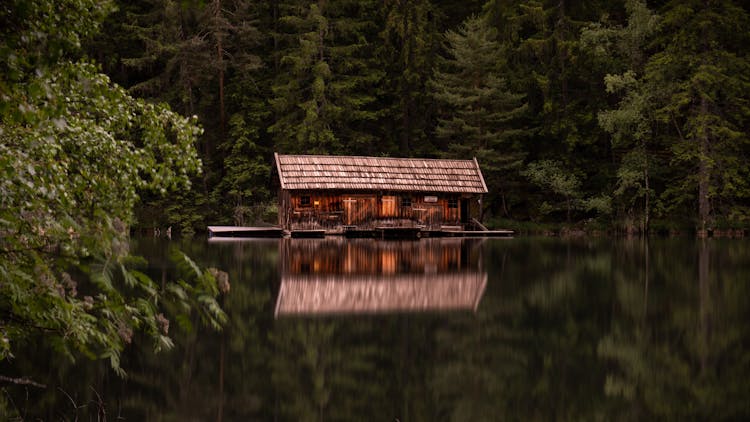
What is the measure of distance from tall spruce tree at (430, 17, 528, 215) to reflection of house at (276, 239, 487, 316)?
663 inches

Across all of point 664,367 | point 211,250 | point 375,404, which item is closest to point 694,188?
point 211,250

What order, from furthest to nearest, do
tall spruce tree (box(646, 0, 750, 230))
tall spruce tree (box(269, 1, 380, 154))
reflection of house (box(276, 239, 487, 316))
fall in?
tall spruce tree (box(269, 1, 380, 154)) → tall spruce tree (box(646, 0, 750, 230)) → reflection of house (box(276, 239, 487, 316))

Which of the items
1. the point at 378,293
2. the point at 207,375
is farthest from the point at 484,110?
→ the point at 207,375

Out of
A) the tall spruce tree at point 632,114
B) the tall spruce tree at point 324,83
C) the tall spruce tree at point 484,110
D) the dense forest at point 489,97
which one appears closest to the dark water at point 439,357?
the dense forest at point 489,97

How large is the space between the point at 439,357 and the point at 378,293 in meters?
6.73

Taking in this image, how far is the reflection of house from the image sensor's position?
1566 centimetres

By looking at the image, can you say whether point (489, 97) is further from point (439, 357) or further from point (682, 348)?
point (439, 357)

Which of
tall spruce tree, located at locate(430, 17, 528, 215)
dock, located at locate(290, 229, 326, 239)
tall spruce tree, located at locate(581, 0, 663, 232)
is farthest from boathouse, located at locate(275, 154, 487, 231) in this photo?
tall spruce tree, located at locate(581, 0, 663, 232)

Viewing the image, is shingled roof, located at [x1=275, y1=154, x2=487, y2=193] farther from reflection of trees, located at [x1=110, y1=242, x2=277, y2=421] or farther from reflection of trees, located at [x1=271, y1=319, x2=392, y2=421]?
reflection of trees, located at [x1=271, y1=319, x2=392, y2=421]

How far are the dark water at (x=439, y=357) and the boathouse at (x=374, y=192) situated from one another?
2173 centimetres

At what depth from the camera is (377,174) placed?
43844 mm

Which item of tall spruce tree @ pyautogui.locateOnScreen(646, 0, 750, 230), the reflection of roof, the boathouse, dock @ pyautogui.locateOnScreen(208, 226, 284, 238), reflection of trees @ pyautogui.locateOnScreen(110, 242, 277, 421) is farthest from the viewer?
the boathouse

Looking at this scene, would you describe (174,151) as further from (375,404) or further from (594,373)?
(594,373)

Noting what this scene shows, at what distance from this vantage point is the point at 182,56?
50844mm
